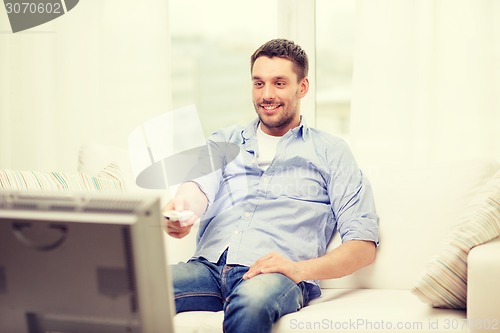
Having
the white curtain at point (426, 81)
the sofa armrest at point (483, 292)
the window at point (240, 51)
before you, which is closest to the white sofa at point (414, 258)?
the sofa armrest at point (483, 292)

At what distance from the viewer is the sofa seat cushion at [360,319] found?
5.69 feet

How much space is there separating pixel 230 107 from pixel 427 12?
107 cm

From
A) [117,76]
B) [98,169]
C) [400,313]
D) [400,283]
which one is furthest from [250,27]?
[400,313]

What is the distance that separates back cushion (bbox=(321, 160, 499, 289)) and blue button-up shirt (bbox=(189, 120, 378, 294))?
0.08 meters

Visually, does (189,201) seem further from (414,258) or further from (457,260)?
(457,260)

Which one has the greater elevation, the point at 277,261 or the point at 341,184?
the point at 341,184

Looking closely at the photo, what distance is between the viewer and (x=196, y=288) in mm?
1976


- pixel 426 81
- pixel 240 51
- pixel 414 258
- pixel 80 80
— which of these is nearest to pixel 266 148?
pixel 414 258

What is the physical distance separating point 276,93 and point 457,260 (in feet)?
2.74

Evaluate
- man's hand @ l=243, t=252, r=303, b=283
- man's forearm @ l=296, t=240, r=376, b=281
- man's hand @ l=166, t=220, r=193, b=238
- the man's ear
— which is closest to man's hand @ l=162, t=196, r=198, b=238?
man's hand @ l=166, t=220, r=193, b=238

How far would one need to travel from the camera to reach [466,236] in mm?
1753

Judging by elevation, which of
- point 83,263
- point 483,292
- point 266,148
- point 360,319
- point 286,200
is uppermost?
point 83,263

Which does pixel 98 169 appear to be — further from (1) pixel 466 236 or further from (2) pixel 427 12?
(2) pixel 427 12

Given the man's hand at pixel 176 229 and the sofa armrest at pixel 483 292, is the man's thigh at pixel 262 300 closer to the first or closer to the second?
the man's hand at pixel 176 229
